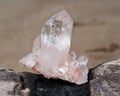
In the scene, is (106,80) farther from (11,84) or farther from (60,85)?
(11,84)

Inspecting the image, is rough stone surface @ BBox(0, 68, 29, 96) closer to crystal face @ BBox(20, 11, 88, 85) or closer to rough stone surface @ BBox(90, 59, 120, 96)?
crystal face @ BBox(20, 11, 88, 85)

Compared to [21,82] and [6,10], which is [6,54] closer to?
[6,10]

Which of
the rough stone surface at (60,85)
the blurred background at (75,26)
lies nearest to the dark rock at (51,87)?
the rough stone surface at (60,85)

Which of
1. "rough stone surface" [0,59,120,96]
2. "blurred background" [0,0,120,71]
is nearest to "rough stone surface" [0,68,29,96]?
"rough stone surface" [0,59,120,96]

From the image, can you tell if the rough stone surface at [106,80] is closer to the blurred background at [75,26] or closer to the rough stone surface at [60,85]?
the rough stone surface at [60,85]

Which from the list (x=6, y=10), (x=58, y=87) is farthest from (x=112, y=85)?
Result: (x=6, y=10)

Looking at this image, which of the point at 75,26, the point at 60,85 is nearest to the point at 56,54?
the point at 60,85

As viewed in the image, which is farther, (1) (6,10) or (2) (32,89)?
(1) (6,10)
